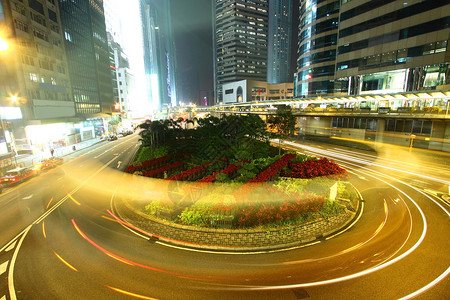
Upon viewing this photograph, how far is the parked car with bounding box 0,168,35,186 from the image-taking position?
1805cm

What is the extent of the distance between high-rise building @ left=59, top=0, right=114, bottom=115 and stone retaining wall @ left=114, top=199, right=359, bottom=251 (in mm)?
50986

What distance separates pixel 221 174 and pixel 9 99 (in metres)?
37.5

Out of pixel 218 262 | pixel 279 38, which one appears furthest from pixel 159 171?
pixel 279 38

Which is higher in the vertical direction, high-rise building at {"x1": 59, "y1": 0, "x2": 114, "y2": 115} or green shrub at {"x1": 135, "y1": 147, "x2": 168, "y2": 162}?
high-rise building at {"x1": 59, "y1": 0, "x2": 114, "y2": 115}

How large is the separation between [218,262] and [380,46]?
51538 millimetres

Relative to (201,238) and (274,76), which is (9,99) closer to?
(201,238)

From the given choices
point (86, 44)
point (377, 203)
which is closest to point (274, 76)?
point (86, 44)

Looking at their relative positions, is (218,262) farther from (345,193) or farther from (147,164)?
(147,164)

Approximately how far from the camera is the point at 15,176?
18.6 m

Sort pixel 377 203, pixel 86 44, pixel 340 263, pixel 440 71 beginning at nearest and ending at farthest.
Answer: pixel 340 263 < pixel 377 203 < pixel 440 71 < pixel 86 44

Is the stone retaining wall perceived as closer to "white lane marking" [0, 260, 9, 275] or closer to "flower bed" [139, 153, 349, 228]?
"flower bed" [139, 153, 349, 228]

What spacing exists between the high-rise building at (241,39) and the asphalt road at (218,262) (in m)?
164

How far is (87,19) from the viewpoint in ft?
179

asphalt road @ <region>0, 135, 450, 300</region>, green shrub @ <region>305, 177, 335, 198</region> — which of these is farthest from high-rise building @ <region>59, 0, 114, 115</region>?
green shrub @ <region>305, 177, 335, 198</region>
